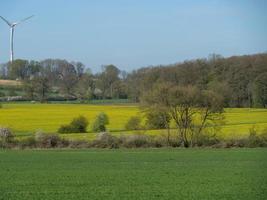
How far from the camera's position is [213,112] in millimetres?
47656

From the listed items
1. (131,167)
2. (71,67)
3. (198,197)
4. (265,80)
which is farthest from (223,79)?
(71,67)

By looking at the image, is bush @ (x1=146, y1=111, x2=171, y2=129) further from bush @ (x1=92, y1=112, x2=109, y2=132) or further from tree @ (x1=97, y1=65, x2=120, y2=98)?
tree @ (x1=97, y1=65, x2=120, y2=98)

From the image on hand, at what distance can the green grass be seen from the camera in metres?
16.8

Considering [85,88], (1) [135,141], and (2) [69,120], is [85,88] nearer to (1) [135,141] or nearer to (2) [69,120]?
(2) [69,120]

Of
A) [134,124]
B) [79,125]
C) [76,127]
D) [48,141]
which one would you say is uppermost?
[134,124]

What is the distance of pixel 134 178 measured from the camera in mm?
21906

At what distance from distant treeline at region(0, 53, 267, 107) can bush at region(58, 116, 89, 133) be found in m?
7.66

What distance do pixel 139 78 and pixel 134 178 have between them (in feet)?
199

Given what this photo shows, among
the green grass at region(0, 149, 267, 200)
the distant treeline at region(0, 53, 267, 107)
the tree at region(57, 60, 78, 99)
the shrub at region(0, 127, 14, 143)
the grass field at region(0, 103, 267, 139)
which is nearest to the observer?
the green grass at region(0, 149, 267, 200)

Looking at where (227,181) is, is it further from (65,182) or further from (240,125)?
(240,125)

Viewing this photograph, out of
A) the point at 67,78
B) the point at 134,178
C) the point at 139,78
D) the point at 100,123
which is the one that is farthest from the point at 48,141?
the point at 67,78

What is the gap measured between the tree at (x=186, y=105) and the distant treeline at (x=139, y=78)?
1665mm

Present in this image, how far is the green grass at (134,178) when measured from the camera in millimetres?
16781

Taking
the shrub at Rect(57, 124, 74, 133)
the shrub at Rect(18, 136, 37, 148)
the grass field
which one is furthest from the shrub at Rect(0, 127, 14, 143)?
the shrub at Rect(57, 124, 74, 133)
